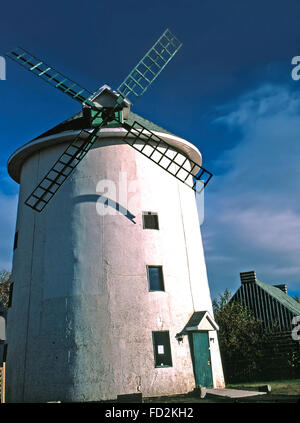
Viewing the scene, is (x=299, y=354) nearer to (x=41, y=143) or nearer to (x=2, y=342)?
(x=2, y=342)

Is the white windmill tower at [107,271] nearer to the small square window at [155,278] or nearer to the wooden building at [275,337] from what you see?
the small square window at [155,278]

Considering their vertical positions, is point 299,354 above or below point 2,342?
below

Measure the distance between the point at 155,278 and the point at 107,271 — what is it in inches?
83.5

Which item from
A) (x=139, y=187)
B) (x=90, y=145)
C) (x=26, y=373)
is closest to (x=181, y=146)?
(x=139, y=187)

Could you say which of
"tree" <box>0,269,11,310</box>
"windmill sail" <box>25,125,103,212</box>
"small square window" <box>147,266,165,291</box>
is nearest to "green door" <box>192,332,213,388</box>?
"small square window" <box>147,266,165,291</box>

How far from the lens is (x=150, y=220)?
1778 cm

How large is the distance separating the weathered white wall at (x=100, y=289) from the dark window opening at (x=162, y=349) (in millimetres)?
191

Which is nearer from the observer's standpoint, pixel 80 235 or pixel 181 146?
pixel 80 235

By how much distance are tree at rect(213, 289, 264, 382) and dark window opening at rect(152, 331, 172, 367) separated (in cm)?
714

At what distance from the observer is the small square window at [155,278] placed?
1681 centimetres

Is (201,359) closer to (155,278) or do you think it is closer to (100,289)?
(155,278)

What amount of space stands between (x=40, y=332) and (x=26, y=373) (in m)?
1.71

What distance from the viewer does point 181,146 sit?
19.7m

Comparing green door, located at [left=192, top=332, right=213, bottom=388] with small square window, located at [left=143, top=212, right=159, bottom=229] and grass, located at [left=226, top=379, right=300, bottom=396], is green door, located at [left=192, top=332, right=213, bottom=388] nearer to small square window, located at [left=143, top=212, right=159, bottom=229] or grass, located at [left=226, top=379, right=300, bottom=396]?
grass, located at [left=226, top=379, right=300, bottom=396]
